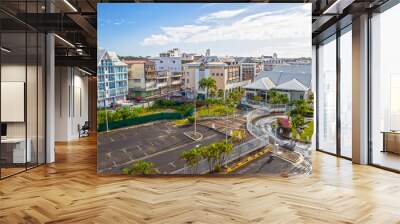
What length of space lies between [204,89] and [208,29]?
3.43ft

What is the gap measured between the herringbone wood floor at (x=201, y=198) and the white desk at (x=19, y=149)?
32 cm

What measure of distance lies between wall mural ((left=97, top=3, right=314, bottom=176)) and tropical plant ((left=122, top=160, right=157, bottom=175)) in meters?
0.02

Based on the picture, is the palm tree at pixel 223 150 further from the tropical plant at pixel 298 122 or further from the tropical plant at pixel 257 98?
the tropical plant at pixel 298 122

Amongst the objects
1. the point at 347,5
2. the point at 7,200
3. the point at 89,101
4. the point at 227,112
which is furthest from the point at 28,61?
the point at 89,101

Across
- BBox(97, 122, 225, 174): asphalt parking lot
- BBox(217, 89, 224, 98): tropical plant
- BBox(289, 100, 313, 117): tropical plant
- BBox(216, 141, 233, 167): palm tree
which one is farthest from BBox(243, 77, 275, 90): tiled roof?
BBox(97, 122, 225, 174): asphalt parking lot

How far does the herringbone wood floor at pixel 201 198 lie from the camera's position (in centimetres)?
416

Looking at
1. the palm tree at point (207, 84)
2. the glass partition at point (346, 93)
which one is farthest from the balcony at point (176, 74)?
the glass partition at point (346, 93)

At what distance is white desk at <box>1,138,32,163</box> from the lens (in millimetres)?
6714

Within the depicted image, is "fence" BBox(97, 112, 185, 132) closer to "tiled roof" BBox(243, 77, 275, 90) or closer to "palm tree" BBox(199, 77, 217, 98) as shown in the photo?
"palm tree" BBox(199, 77, 217, 98)

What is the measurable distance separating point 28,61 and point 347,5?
19.8ft

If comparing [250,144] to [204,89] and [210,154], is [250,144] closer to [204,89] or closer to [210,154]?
[210,154]

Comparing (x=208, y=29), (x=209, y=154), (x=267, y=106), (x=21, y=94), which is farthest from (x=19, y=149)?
(x=267, y=106)

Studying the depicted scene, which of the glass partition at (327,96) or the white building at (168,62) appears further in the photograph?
the glass partition at (327,96)

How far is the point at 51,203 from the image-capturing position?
483 centimetres
